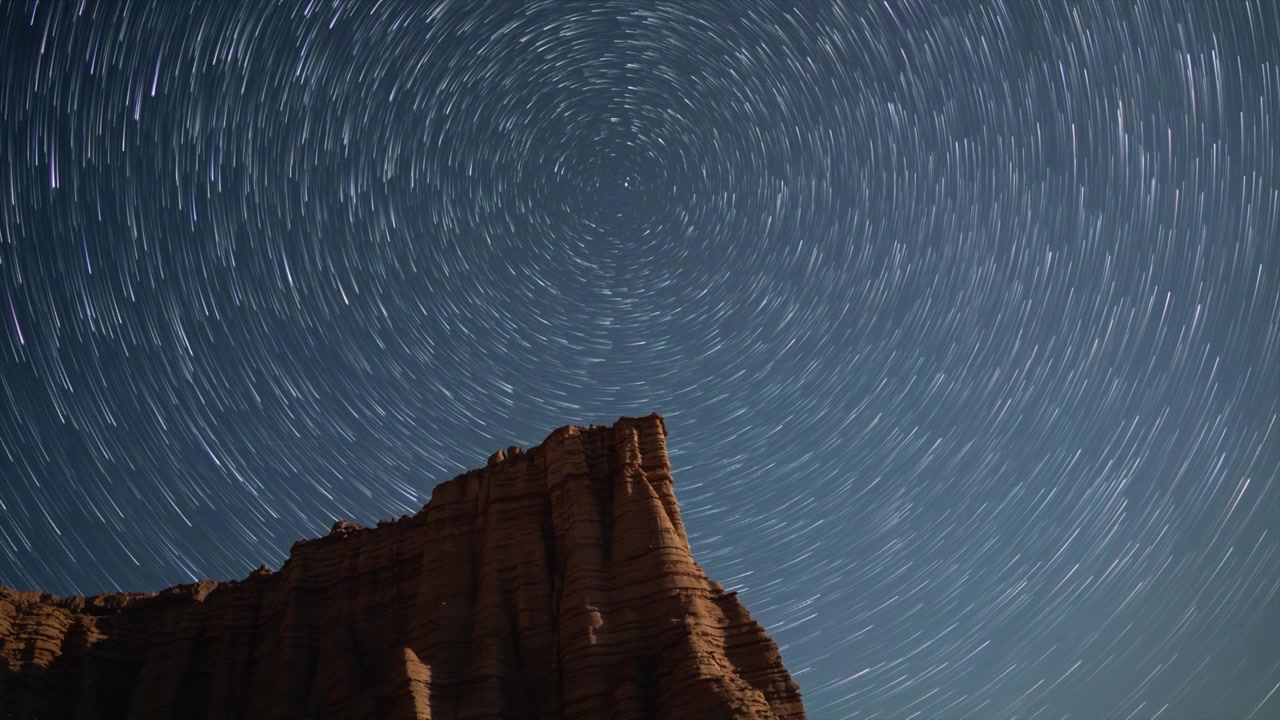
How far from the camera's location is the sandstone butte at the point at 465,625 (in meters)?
28.3

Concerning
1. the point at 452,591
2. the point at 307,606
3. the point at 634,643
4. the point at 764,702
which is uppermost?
the point at 307,606

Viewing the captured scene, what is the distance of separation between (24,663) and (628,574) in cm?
3631

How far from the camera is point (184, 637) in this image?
144ft

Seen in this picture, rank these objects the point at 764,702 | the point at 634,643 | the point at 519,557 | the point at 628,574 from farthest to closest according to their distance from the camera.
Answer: the point at 519,557, the point at 628,574, the point at 634,643, the point at 764,702

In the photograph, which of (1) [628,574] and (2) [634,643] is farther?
(1) [628,574]

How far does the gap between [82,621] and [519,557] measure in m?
31.3

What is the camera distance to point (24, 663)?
141 ft

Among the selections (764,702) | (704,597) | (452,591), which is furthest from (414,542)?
(764,702)

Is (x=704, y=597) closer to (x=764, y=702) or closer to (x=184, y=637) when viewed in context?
(x=764, y=702)

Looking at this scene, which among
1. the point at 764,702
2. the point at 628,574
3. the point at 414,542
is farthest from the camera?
the point at 414,542

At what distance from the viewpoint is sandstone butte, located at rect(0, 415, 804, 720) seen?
1114 inches

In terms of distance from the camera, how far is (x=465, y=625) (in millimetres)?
33938

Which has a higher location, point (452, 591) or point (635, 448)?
point (635, 448)

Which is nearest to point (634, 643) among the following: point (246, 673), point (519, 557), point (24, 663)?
point (519, 557)
